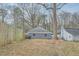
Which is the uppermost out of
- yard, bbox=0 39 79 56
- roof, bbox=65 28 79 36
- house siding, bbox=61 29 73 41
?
roof, bbox=65 28 79 36

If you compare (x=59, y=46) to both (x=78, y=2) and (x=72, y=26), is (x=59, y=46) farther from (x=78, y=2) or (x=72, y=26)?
(x=78, y=2)

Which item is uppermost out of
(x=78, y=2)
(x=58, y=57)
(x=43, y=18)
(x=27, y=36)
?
(x=78, y=2)

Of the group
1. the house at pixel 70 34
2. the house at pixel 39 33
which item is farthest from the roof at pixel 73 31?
the house at pixel 39 33

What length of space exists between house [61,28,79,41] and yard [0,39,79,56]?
33mm

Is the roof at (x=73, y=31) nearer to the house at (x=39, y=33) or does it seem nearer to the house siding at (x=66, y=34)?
the house siding at (x=66, y=34)

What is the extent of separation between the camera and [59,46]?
152cm

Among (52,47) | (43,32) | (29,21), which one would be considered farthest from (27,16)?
(52,47)

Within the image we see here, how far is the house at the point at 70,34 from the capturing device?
4.95ft

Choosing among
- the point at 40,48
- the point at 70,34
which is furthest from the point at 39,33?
the point at 70,34

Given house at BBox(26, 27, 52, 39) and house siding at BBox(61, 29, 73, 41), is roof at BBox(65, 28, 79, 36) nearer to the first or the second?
house siding at BBox(61, 29, 73, 41)

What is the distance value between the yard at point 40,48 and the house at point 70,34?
33mm

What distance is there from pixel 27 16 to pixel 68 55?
37 cm

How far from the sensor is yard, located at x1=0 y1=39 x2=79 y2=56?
59.7 inches

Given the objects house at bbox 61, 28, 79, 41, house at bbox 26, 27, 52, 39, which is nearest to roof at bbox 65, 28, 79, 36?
house at bbox 61, 28, 79, 41
